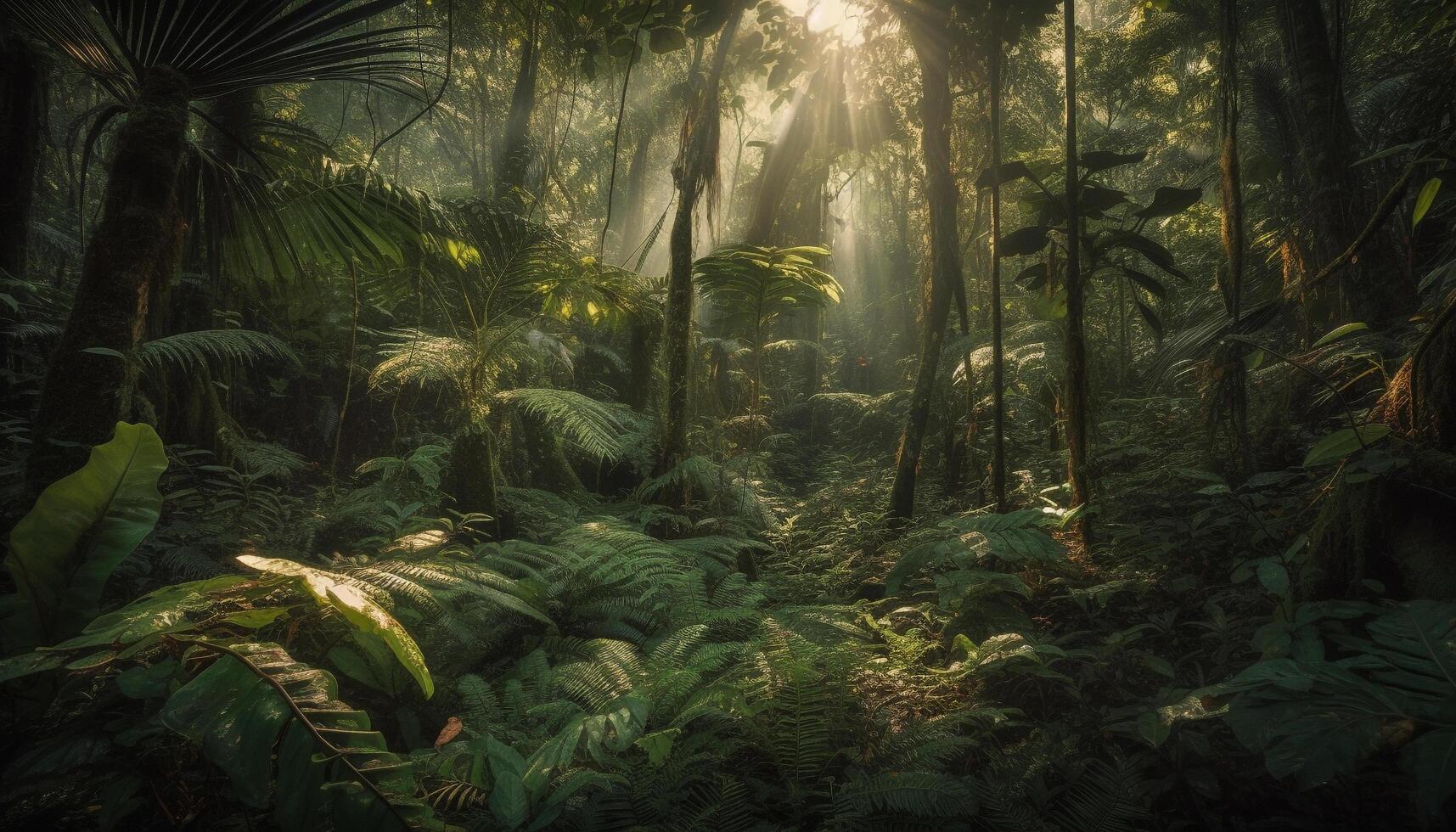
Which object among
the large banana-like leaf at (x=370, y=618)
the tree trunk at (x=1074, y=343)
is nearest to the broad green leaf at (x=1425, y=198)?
the tree trunk at (x=1074, y=343)

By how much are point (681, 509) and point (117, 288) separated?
3.04 meters

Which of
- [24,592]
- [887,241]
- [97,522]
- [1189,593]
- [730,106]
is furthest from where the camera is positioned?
[887,241]

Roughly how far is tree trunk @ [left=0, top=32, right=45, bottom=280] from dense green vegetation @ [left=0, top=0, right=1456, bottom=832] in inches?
1.2

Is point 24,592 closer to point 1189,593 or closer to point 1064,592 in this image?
point 1064,592

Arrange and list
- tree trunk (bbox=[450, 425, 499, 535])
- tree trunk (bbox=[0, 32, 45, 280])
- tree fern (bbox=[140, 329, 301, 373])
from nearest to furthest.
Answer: tree trunk (bbox=[0, 32, 45, 280]) → tree fern (bbox=[140, 329, 301, 373]) → tree trunk (bbox=[450, 425, 499, 535])

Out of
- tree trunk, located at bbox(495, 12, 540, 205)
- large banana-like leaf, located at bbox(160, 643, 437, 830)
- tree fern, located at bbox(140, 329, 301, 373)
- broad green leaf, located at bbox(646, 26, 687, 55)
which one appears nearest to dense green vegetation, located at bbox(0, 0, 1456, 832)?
large banana-like leaf, located at bbox(160, 643, 437, 830)

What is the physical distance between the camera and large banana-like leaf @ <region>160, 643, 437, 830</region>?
117 cm

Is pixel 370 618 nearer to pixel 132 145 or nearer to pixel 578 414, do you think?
pixel 132 145

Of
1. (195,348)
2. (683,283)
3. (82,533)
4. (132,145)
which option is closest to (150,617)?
(82,533)

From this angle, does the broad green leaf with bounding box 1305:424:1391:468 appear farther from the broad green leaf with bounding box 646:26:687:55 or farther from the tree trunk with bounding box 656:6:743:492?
the tree trunk with bounding box 656:6:743:492

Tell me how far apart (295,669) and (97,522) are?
81 centimetres

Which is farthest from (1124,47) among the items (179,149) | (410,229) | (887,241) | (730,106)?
(179,149)

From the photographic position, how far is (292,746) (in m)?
1.21

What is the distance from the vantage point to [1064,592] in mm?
2795
